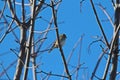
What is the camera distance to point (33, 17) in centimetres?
173

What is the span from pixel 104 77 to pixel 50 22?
890mm

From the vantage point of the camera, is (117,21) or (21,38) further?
(21,38)

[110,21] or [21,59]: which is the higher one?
[110,21]

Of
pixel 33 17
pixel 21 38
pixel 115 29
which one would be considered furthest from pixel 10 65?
pixel 115 29

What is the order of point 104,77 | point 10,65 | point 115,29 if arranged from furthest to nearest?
1. point 10,65
2. point 115,29
3. point 104,77

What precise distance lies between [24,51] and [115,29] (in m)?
0.54

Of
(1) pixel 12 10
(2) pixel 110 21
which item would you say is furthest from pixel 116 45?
(1) pixel 12 10

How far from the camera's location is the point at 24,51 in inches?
79.5

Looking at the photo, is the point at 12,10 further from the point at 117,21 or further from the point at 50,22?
the point at 117,21

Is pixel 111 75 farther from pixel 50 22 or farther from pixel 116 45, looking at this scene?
pixel 50 22

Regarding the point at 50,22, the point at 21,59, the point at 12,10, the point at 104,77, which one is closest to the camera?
the point at 104,77

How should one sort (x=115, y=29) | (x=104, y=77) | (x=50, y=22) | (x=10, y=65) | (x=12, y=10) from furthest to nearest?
(x=50, y=22), (x=10, y=65), (x=12, y=10), (x=115, y=29), (x=104, y=77)

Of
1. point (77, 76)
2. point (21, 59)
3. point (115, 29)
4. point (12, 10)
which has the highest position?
point (12, 10)

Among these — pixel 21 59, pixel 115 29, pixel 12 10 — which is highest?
pixel 12 10
